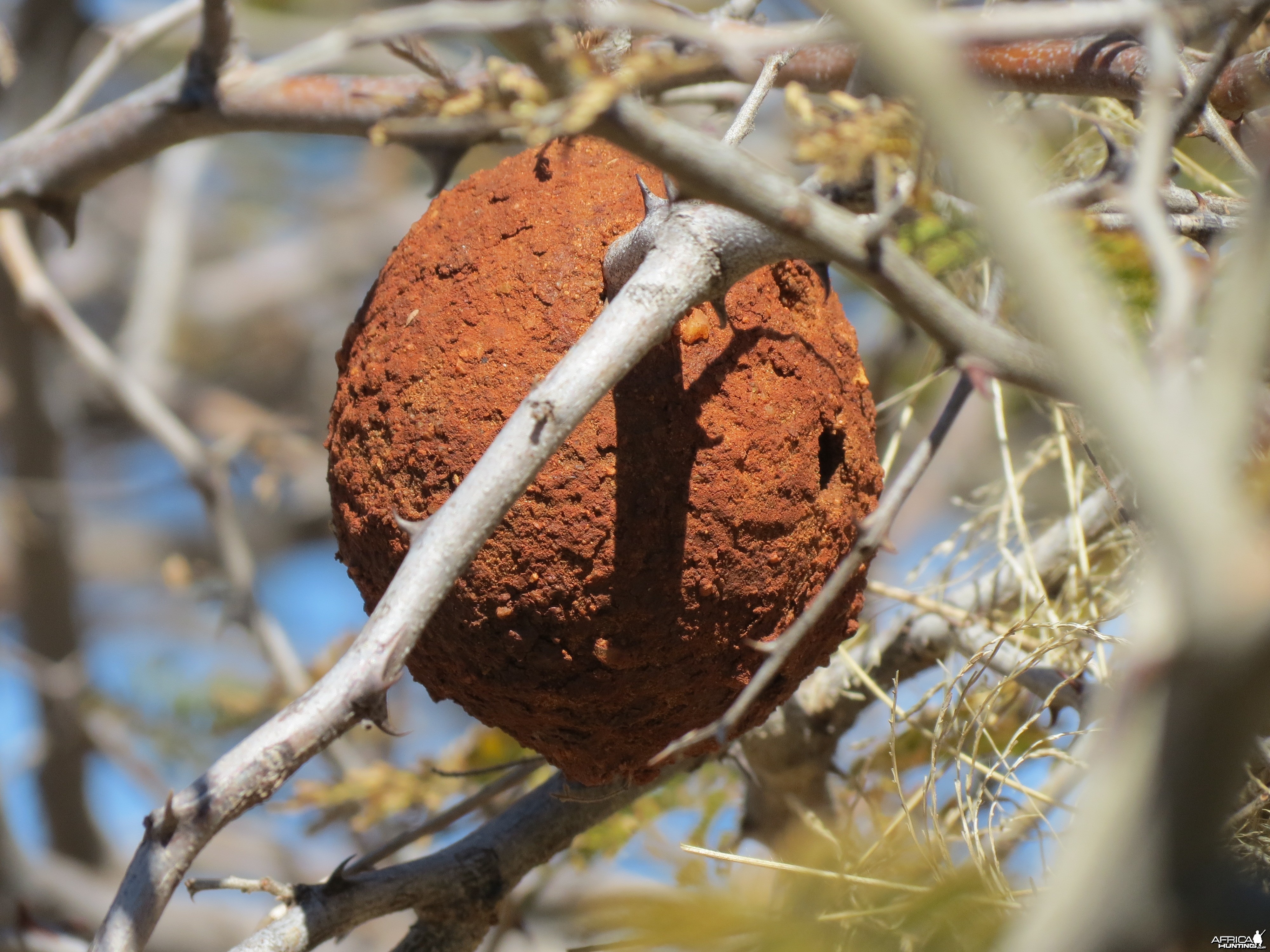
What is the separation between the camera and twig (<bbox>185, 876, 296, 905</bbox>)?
1.91 meters

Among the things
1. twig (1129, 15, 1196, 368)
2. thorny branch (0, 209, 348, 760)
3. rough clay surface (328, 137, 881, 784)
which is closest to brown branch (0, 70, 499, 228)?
rough clay surface (328, 137, 881, 784)

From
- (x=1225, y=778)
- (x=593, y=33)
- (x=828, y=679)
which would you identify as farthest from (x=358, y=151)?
(x=1225, y=778)

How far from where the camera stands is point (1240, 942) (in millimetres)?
A: 1289

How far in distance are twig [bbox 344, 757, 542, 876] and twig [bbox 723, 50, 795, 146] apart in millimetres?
1324

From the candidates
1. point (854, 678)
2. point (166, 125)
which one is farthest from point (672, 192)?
point (166, 125)

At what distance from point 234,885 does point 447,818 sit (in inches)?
25.4

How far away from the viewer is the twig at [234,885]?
1913mm

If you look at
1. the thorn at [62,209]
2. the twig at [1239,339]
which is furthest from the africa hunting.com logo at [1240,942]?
→ the thorn at [62,209]

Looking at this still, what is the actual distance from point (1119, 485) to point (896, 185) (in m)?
1.66

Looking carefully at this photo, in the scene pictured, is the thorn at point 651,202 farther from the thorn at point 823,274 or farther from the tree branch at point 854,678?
the tree branch at point 854,678

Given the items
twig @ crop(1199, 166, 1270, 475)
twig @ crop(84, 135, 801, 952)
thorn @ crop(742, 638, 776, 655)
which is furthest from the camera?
thorn @ crop(742, 638, 776, 655)

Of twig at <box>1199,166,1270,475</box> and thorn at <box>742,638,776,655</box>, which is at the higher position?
twig at <box>1199,166,1270,475</box>

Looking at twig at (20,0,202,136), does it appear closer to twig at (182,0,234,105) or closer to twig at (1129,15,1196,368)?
twig at (182,0,234,105)

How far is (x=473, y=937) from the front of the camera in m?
2.46
